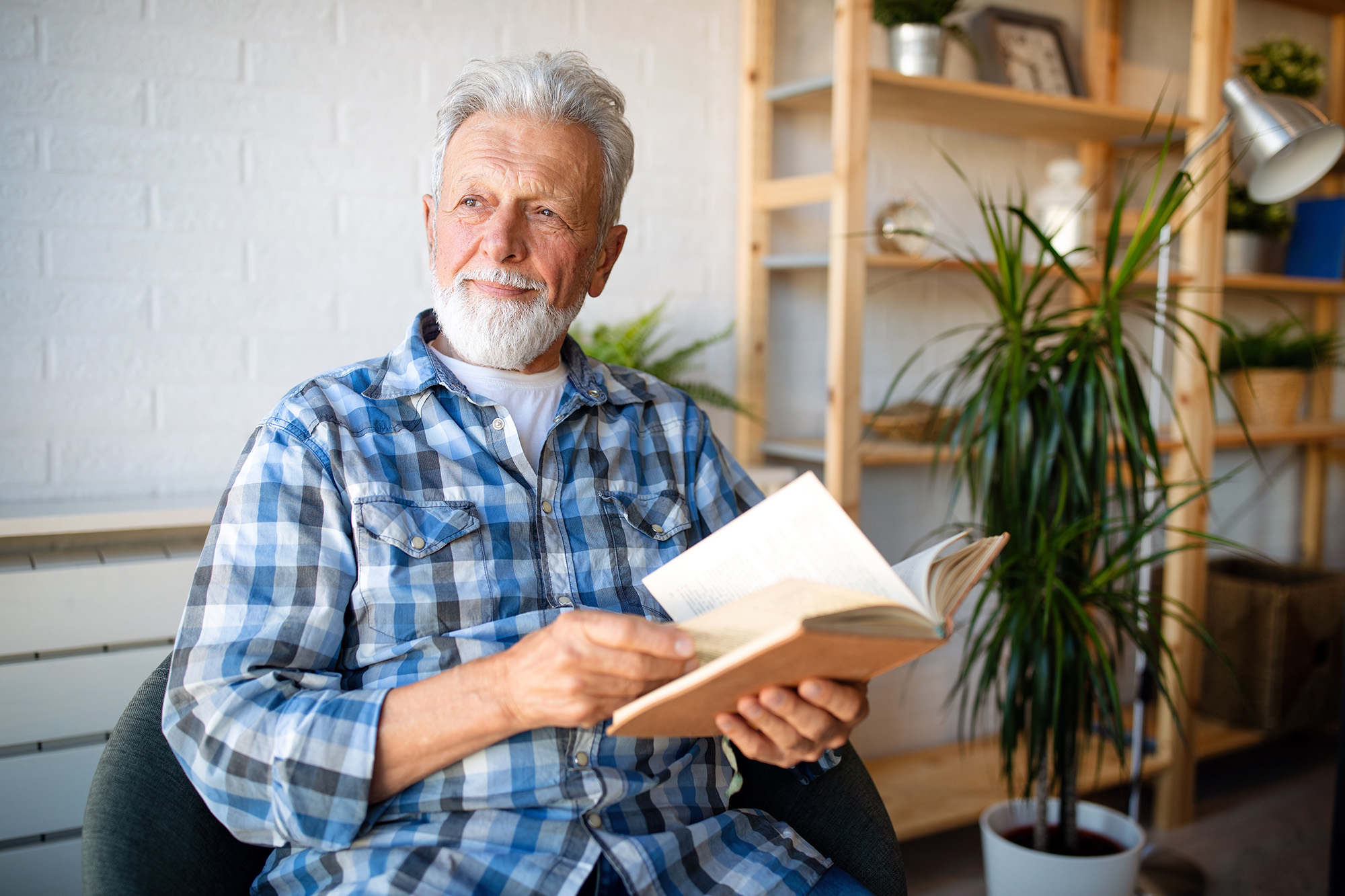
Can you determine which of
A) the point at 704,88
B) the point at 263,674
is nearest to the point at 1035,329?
the point at 704,88

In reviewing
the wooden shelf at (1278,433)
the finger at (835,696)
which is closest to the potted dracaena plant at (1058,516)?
the finger at (835,696)

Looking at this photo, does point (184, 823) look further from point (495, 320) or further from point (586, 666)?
point (495, 320)

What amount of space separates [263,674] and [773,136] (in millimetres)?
1903

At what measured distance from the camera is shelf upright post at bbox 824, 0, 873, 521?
82.9 inches

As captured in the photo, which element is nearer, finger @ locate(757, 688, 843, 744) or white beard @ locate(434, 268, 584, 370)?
finger @ locate(757, 688, 843, 744)

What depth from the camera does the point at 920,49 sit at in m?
2.30

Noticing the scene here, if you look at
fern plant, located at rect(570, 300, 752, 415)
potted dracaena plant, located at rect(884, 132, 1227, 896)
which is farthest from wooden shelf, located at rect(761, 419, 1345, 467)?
potted dracaena plant, located at rect(884, 132, 1227, 896)

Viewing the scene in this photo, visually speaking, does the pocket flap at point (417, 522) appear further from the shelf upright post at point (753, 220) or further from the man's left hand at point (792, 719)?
the shelf upright post at point (753, 220)

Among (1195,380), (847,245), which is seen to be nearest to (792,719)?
(847,245)

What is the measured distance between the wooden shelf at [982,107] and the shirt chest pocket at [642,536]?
4.12 feet

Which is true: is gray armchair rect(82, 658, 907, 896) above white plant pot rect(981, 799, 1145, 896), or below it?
above

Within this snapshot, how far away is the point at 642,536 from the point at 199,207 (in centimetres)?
117

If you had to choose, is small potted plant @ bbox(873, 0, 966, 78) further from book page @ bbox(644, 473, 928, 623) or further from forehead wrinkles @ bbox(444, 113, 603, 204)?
book page @ bbox(644, 473, 928, 623)

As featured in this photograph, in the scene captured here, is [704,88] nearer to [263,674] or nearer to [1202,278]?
[1202,278]
